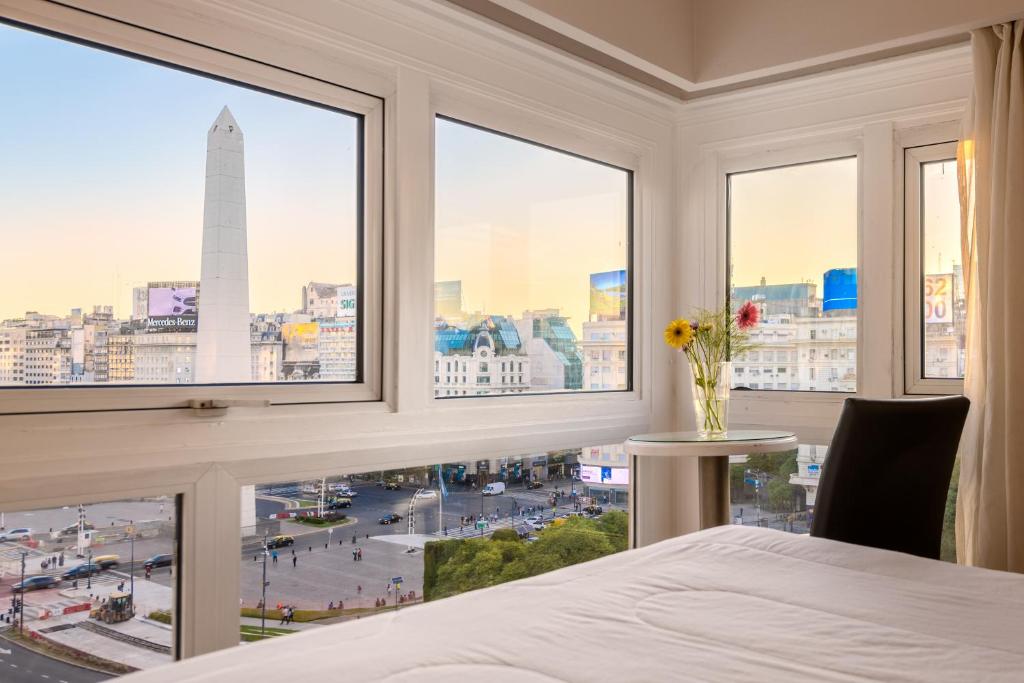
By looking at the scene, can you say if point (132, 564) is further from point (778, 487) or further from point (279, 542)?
point (778, 487)

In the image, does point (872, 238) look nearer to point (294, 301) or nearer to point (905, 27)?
point (905, 27)

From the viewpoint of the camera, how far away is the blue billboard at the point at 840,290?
3717 millimetres

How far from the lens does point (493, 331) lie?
10.8 ft

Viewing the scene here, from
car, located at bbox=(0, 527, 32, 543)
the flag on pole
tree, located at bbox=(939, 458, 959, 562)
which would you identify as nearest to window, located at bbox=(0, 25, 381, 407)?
car, located at bbox=(0, 527, 32, 543)

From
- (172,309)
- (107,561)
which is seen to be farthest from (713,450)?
(107,561)

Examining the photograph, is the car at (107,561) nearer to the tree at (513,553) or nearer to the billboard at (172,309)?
the billboard at (172,309)

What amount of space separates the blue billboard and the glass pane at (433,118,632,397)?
89 centimetres

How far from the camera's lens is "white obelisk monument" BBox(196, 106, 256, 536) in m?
2.40

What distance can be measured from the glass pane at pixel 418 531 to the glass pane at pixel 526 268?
0.34m

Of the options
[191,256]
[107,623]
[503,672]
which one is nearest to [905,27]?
[191,256]

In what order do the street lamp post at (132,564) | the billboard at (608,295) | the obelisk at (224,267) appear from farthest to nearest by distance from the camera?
the billboard at (608,295) < the obelisk at (224,267) < the street lamp post at (132,564)

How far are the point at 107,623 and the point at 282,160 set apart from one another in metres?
1.38

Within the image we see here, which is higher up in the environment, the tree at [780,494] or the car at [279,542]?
the car at [279,542]

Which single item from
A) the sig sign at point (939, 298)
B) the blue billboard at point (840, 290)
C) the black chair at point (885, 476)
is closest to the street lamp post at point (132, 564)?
the black chair at point (885, 476)
